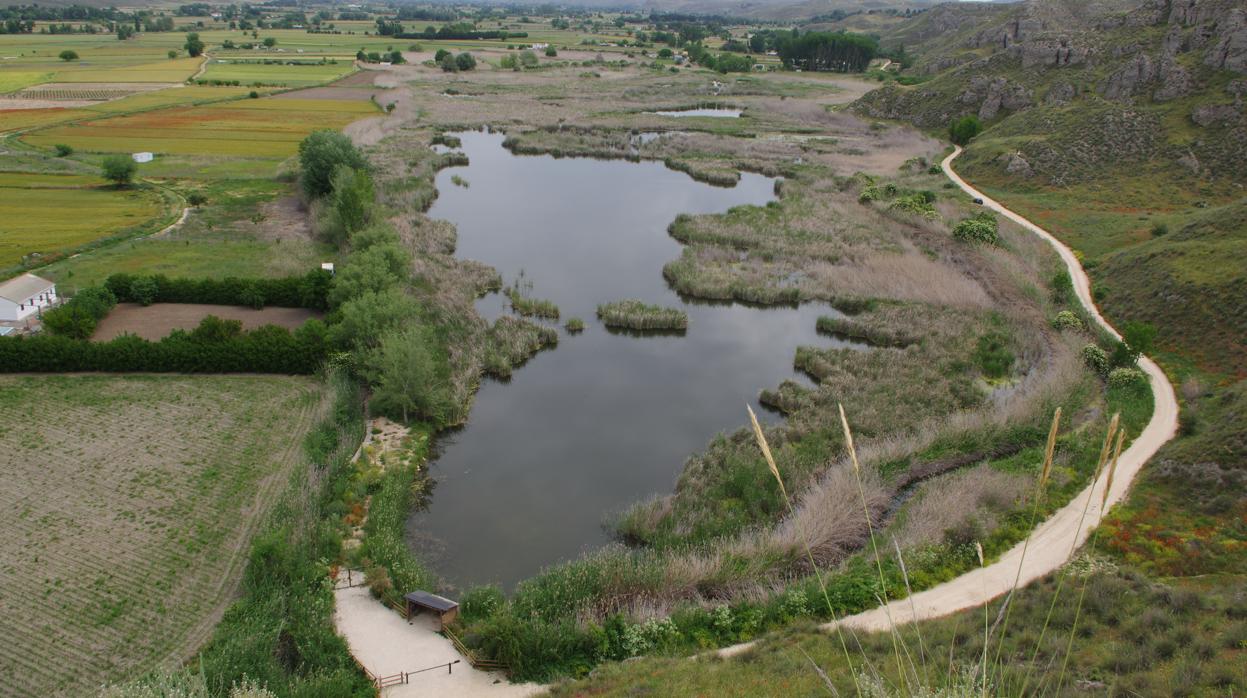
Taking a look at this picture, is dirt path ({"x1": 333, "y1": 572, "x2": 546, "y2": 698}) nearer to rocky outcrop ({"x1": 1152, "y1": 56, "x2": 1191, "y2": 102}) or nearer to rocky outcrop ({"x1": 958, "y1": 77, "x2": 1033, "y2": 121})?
rocky outcrop ({"x1": 1152, "y1": 56, "x2": 1191, "y2": 102})

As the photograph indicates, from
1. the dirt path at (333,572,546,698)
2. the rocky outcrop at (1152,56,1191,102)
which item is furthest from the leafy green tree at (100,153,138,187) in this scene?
the rocky outcrop at (1152,56,1191,102)

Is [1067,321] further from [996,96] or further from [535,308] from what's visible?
[996,96]

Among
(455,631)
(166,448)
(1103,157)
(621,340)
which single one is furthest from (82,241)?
(1103,157)

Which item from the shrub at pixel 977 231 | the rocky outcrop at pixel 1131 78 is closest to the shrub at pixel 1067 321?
the shrub at pixel 977 231

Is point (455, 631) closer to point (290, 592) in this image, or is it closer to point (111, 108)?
point (290, 592)

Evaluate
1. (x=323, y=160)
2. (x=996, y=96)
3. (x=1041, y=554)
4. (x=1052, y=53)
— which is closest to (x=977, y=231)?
(x=1041, y=554)
